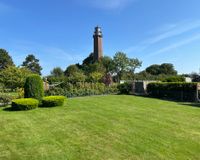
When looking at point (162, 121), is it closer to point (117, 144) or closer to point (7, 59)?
point (117, 144)

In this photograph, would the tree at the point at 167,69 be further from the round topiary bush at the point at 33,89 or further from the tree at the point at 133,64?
the round topiary bush at the point at 33,89

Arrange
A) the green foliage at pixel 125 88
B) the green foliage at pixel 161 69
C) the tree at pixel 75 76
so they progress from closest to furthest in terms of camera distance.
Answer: the green foliage at pixel 125 88, the tree at pixel 75 76, the green foliage at pixel 161 69

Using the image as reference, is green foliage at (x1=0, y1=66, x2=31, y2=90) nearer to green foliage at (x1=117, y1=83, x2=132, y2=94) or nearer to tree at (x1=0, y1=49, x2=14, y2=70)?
green foliage at (x1=117, y1=83, x2=132, y2=94)

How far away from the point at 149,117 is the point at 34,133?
4535 mm

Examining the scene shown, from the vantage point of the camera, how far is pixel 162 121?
8.67 meters

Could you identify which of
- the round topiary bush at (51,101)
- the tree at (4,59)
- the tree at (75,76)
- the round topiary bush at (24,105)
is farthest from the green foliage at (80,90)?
the tree at (4,59)

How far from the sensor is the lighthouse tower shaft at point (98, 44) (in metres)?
68.5

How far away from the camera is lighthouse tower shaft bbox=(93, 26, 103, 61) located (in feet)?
Result: 225

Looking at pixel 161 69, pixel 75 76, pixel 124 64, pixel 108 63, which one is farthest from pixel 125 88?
pixel 161 69

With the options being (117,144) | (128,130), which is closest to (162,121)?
(128,130)

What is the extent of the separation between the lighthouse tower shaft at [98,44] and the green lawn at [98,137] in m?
59.2

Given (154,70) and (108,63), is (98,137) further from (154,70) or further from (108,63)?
(154,70)

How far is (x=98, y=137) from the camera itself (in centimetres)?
655

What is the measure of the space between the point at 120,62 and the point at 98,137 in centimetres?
4698
